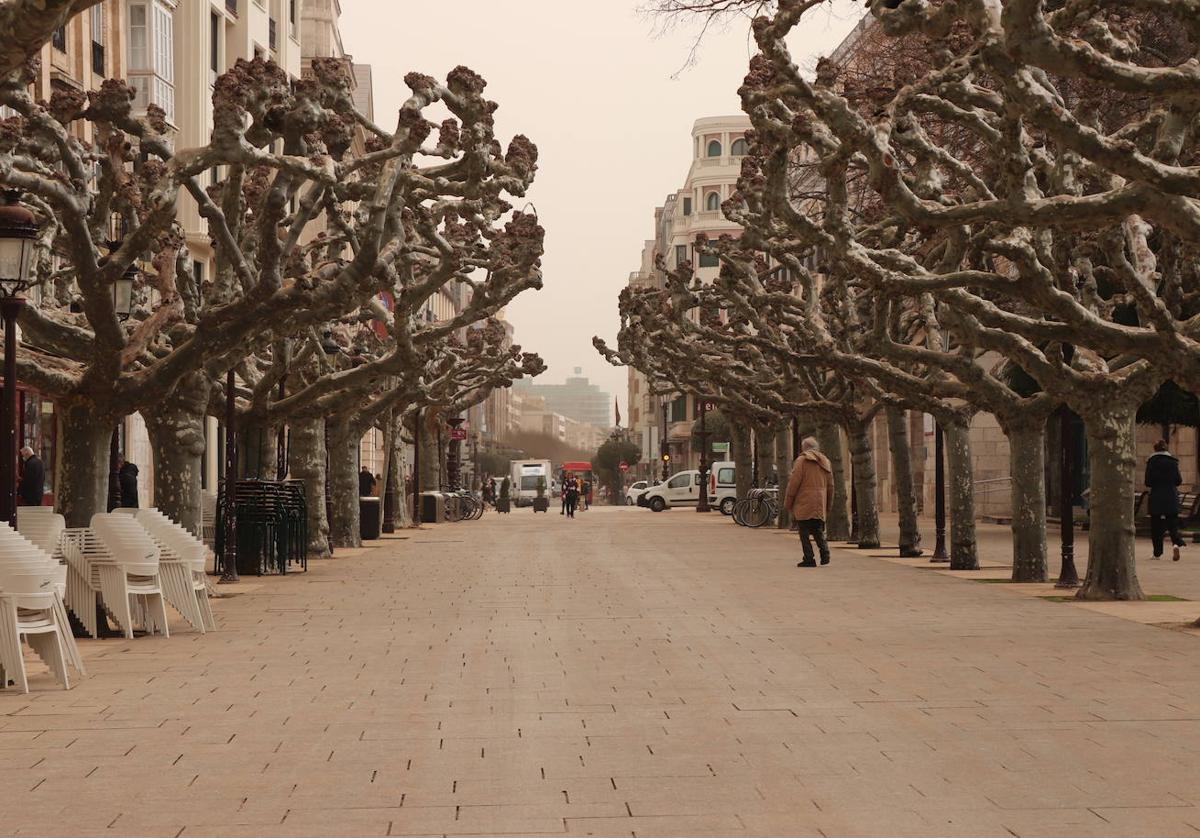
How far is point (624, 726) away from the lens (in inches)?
375

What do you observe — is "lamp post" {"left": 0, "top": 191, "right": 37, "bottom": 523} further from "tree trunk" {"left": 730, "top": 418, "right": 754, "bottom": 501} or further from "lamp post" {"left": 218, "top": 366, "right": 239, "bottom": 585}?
"tree trunk" {"left": 730, "top": 418, "right": 754, "bottom": 501}

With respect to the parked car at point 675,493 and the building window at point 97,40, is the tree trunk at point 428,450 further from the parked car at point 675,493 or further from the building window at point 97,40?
the parked car at point 675,493

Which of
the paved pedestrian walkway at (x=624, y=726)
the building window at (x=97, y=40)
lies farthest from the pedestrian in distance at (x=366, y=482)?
the paved pedestrian walkway at (x=624, y=726)

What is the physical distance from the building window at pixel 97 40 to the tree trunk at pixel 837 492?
1653 cm

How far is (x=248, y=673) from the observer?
12.3 metres

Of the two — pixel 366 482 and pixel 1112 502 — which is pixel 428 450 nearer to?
pixel 366 482

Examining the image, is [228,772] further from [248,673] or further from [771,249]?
[771,249]

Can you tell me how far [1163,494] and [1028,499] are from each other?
21.4 ft

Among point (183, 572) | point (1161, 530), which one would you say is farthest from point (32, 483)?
point (1161, 530)

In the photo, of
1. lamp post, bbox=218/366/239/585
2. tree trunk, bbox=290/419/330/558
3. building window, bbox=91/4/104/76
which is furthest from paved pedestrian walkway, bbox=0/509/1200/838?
building window, bbox=91/4/104/76

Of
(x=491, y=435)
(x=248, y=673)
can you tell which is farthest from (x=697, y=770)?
(x=491, y=435)

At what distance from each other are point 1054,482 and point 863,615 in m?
31.9

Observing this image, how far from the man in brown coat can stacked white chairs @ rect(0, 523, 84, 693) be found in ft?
49.5

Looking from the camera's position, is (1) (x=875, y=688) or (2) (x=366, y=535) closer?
(1) (x=875, y=688)
